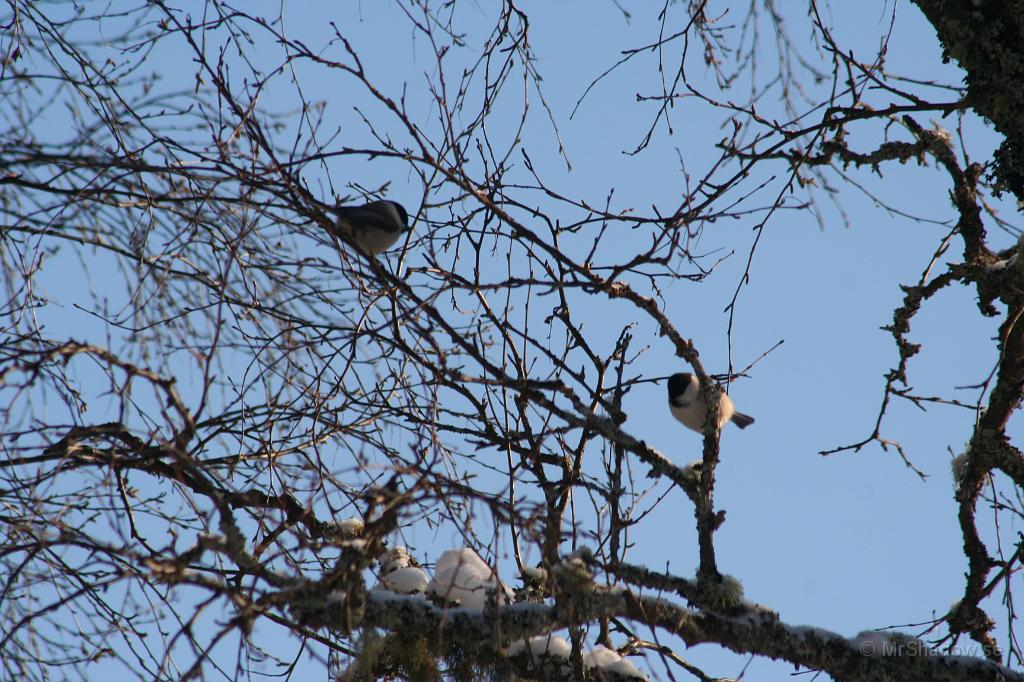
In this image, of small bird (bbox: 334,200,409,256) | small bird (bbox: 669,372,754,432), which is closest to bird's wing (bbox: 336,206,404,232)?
small bird (bbox: 334,200,409,256)

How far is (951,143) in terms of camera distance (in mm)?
3336

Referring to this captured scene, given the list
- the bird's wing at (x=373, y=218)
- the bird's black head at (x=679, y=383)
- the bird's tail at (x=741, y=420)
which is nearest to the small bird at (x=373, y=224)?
the bird's wing at (x=373, y=218)

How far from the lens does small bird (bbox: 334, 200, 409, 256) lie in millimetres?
4688

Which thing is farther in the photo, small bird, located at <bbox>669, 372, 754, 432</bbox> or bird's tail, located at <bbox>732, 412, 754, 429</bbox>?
bird's tail, located at <bbox>732, 412, 754, 429</bbox>

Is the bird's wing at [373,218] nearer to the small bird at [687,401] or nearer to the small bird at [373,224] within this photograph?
the small bird at [373,224]

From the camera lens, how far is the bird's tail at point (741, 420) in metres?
5.20

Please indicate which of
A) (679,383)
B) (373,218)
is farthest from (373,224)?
(679,383)

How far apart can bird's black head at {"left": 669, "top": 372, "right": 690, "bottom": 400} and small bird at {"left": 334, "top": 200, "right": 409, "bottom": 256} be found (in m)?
1.54

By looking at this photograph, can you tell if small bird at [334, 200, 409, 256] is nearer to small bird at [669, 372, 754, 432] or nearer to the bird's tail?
small bird at [669, 372, 754, 432]

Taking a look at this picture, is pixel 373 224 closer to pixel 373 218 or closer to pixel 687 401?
pixel 373 218

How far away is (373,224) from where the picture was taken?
4.73 metres

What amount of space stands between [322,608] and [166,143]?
4.70 ft

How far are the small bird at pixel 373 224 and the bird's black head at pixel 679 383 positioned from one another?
1540mm

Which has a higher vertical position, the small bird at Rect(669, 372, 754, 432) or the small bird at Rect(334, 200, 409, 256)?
the small bird at Rect(334, 200, 409, 256)
